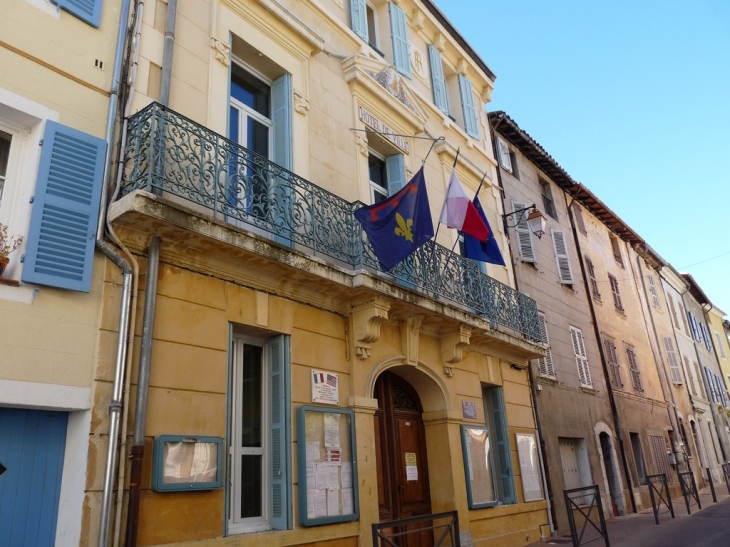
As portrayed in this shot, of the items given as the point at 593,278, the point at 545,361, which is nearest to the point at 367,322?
the point at 545,361

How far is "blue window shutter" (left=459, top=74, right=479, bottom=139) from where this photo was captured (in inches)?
500

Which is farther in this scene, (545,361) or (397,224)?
(545,361)

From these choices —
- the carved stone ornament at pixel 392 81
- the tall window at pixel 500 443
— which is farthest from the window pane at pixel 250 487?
the carved stone ornament at pixel 392 81

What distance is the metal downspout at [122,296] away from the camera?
4.48 meters

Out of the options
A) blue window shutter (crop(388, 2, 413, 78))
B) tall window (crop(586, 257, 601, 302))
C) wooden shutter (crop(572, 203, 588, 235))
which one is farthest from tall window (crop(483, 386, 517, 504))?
wooden shutter (crop(572, 203, 588, 235))

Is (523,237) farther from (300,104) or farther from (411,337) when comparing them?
(300,104)

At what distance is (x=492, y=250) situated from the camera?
8930 mm

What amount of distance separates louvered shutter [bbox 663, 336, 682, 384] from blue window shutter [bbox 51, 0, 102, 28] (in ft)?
70.7

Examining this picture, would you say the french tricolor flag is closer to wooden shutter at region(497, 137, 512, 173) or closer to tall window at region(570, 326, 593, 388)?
wooden shutter at region(497, 137, 512, 173)

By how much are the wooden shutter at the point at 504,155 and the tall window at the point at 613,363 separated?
5.84 metres

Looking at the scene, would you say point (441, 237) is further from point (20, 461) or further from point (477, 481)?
point (20, 461)

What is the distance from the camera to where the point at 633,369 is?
58.7 feet

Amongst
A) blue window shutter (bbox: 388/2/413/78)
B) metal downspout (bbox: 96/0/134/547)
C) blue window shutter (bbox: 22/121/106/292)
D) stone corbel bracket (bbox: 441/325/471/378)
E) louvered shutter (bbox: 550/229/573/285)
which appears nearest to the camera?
metal downspout (bbox: 96/0/134/547)

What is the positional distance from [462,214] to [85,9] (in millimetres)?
5181
